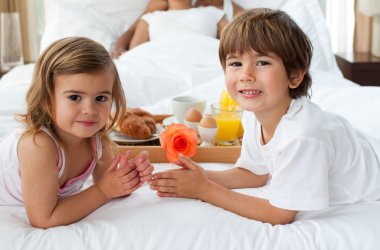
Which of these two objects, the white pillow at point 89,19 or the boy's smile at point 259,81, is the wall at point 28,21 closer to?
the white pillow at point 89,19

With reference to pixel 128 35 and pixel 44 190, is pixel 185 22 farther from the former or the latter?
pixel 44 190

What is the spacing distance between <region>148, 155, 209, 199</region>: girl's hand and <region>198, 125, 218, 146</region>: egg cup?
0.37 meters

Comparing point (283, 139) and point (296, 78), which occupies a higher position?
point (296, 78)

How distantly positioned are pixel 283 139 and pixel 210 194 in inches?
8.9

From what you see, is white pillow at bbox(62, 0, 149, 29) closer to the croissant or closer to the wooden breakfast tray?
the croissant

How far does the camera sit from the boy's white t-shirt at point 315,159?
1.20 m

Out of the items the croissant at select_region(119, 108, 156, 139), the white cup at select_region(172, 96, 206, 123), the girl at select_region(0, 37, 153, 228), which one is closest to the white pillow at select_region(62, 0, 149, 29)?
the white cup at select_region(172, 96, 206, 123)

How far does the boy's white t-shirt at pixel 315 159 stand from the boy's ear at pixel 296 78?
39 mm

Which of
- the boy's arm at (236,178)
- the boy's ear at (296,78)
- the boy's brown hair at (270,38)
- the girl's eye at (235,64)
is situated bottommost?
the boy's arm at (236,178)

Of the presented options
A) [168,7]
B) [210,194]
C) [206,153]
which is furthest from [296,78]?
[168,7]

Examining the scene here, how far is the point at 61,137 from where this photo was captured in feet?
4.38

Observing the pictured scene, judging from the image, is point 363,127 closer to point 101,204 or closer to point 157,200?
point 157,200

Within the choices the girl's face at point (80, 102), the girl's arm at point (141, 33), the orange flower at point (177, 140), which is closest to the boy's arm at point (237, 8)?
the girl's arm at point (141, 33)

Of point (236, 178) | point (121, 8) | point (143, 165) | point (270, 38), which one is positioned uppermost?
point (270, 38)
